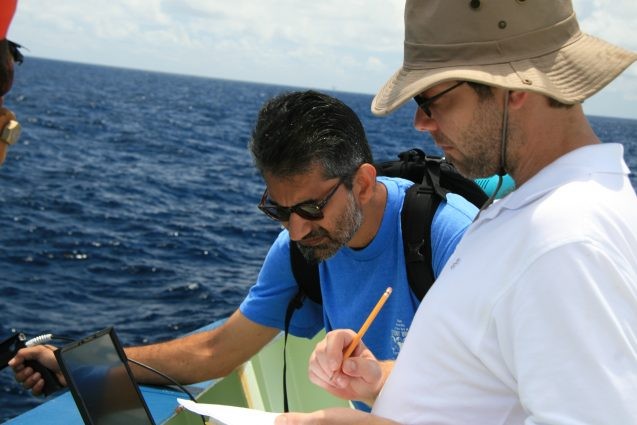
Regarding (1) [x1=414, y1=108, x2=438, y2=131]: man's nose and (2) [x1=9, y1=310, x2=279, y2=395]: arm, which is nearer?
(1) [x1=414, y1=108, x2=438, y2=131]: man's nose

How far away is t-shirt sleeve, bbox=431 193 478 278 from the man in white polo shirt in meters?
0.62

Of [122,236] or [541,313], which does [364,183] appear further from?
[122,236]

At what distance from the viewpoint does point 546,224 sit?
1.17 metres

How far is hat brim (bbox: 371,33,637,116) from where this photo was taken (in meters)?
1.27

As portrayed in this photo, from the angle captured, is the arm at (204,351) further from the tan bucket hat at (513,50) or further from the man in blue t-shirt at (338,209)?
the tan bucket hat at (513,50)

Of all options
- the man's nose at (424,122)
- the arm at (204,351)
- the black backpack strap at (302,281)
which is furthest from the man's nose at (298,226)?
the man's nose at (424,122)

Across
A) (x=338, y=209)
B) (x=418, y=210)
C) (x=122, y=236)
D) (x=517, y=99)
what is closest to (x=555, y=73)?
(x=517, y=99)

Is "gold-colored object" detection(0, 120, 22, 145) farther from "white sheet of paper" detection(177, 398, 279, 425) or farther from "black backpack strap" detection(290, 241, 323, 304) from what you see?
"black backpack strap" detection(290, 241, 323, 304)

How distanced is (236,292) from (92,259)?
2735 mm

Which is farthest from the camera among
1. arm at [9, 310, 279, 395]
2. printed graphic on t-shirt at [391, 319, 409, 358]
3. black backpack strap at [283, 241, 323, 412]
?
arm at [9, 310, 279, 395]

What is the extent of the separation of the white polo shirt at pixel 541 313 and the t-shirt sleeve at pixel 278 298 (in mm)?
1051

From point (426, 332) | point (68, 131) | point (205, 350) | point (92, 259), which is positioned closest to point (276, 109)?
A: point (205, 350)

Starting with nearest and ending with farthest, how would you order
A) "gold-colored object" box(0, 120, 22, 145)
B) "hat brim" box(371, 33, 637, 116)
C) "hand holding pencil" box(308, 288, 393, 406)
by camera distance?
"hat brim" box(371, 33, 637, 116)
"gold-colored object" box(0, 120, 22, 145)
"hand holding pencil" box(308, 288, 393, 406)

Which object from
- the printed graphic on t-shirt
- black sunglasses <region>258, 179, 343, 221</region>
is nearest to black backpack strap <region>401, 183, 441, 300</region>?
the printed graphic on t-shirt
